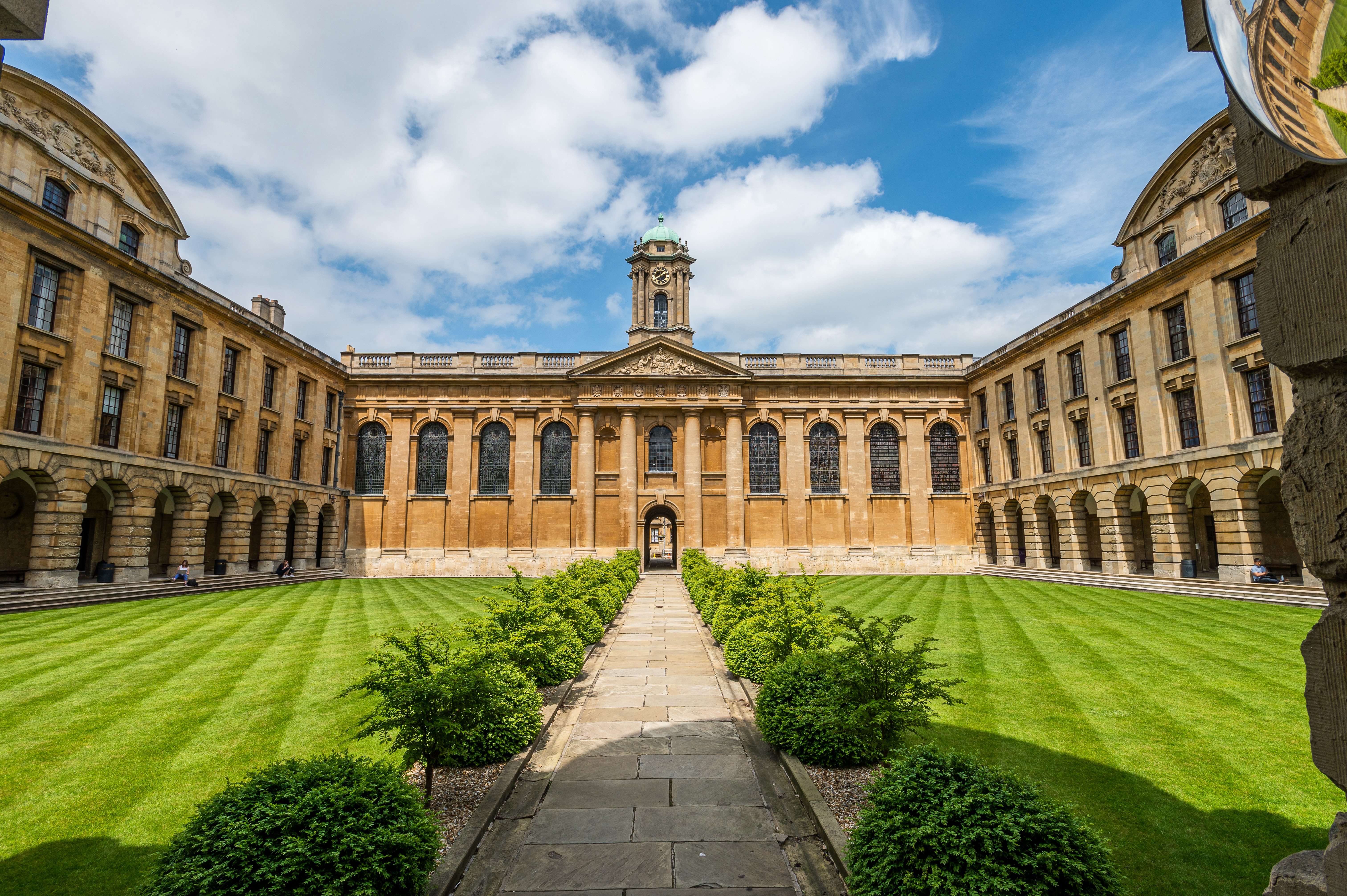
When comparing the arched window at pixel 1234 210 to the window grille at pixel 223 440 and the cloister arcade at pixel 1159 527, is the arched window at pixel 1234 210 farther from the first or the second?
the window grille at pixel 223 440

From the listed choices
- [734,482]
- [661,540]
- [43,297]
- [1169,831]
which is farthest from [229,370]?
[661,540]

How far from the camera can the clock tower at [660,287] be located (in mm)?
43250

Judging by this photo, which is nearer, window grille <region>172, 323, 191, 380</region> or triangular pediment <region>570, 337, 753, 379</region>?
window grille <region>172, 323, 191, 380</region>

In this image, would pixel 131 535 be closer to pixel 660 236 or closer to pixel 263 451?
pixel 263 451

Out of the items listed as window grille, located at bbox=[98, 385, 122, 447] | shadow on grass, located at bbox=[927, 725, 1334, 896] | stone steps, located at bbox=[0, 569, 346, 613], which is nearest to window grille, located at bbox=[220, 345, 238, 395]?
window grille, located at bbox=[98, 385, 122, 447]

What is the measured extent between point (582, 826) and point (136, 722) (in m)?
6.70

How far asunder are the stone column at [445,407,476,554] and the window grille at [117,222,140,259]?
53.6 ft

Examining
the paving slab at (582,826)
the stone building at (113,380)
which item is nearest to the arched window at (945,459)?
the stone building at (113,380)

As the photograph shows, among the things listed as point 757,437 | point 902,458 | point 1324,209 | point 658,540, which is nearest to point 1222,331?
point 902,458

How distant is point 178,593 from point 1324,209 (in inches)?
1221

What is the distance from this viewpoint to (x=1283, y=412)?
2000cm

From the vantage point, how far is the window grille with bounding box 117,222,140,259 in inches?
966

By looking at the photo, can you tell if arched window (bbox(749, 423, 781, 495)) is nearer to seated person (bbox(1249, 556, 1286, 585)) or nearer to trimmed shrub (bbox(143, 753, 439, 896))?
seated person (bbox(1249, 556, 1286, 585))

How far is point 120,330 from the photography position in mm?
23797
